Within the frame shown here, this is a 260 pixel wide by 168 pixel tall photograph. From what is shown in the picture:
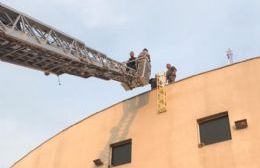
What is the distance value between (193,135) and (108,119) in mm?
4829

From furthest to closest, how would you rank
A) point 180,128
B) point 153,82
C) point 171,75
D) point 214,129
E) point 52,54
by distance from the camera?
point 153,82 → point 171,75 → point 180,128 → point 214,129 → point 52,54

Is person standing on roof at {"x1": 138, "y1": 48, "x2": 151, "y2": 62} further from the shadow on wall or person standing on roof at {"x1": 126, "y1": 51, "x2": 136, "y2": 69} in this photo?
the shadow on wall

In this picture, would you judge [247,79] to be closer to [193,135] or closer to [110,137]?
[193,135]

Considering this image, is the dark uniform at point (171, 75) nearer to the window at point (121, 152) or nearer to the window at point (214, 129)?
the window at point (121, 152)

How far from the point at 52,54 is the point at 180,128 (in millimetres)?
5750

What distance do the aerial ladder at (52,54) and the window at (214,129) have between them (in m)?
4.33

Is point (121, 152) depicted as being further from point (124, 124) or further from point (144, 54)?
point (144, 54)

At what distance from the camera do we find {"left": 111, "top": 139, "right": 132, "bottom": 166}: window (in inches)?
763

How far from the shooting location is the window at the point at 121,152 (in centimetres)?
1939

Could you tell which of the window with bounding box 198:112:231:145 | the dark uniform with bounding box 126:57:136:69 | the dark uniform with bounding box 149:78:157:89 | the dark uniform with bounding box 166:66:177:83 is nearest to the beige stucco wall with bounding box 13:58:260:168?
the window with bounding box 198:112:231:145

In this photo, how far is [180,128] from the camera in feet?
59.4

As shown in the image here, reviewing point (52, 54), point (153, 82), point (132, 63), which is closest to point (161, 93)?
point (153, 82)

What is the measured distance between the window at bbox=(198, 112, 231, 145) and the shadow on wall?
10.5 feet

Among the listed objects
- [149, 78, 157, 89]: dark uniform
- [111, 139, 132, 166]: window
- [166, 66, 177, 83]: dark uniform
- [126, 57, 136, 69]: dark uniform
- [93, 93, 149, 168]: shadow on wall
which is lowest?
[111, 139, 132, 166]: window
